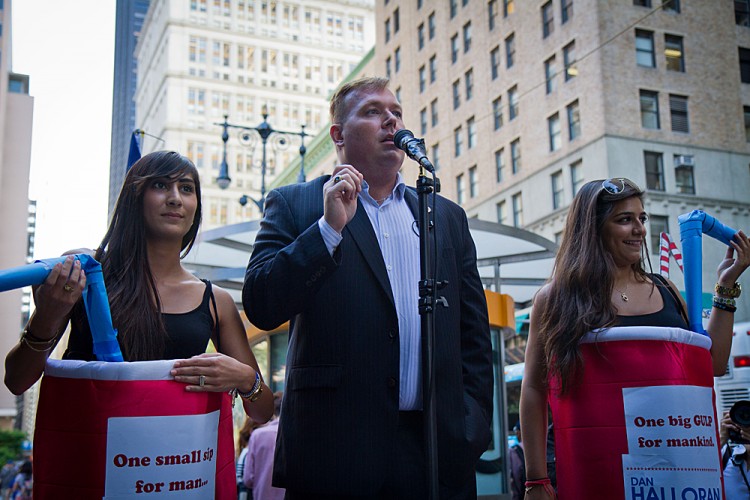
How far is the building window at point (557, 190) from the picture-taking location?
124 ft

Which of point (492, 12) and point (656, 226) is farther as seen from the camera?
point (492, 12)

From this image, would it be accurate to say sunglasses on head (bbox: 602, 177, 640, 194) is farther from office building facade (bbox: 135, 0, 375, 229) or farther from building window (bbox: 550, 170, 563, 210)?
office building facade (bbox: 135, 0, 375, 229)

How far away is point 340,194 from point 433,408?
86cm

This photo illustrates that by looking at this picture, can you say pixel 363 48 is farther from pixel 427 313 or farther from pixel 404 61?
pixel 427 313

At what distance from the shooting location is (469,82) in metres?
47.1

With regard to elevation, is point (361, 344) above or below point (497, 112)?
below

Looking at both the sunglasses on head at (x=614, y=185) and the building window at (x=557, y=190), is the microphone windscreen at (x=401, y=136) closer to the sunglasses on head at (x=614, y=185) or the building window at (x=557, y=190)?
the sunglasses on head at (x=614, y=185)

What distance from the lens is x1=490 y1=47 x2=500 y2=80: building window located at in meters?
44.1

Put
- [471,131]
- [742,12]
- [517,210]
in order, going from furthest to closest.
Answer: [471,131] < [517,210] < [742,12]

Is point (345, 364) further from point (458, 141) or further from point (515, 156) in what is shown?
point (458, 141)

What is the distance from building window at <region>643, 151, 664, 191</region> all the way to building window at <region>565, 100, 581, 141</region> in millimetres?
3161

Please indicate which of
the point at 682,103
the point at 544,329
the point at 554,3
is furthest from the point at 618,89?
the point at 544,329

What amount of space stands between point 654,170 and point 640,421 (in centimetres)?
3407

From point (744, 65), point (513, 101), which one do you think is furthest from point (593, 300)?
point (513, 101)
